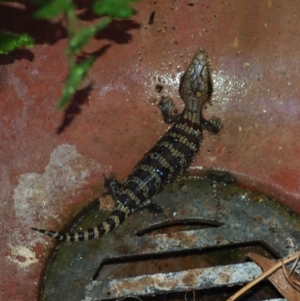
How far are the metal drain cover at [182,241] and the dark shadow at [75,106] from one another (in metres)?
0.32

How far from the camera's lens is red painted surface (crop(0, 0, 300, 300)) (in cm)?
185

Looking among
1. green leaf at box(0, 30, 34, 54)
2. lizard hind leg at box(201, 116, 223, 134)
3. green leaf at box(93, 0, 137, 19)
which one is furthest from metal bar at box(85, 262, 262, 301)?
green leaf at box(93, 0, 137, 19)

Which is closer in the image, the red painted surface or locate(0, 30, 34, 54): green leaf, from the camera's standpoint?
locate(0, 30, 34, 54): green leaf

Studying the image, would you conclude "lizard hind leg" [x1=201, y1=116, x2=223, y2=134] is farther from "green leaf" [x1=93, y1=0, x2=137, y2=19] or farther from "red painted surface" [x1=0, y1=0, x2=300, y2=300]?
"green leaf" [x1=93, y1=0, x2=137, y2=19]

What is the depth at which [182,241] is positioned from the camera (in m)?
1.85

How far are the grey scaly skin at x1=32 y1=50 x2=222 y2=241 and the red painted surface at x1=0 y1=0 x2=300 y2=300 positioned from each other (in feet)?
0.12

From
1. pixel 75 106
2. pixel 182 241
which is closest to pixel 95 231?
pixel 182 241

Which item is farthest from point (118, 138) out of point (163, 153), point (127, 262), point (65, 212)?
point (127, 262)

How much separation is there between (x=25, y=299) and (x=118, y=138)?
24.1 inches

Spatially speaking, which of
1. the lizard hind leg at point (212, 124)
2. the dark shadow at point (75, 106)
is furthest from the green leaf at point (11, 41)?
the lizard hind leg at point (212, 124)

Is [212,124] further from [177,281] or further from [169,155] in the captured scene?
[177,281]

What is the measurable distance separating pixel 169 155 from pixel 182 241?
320mm

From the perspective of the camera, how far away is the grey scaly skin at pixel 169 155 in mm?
1934

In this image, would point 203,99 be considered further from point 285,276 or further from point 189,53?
point 285,276
